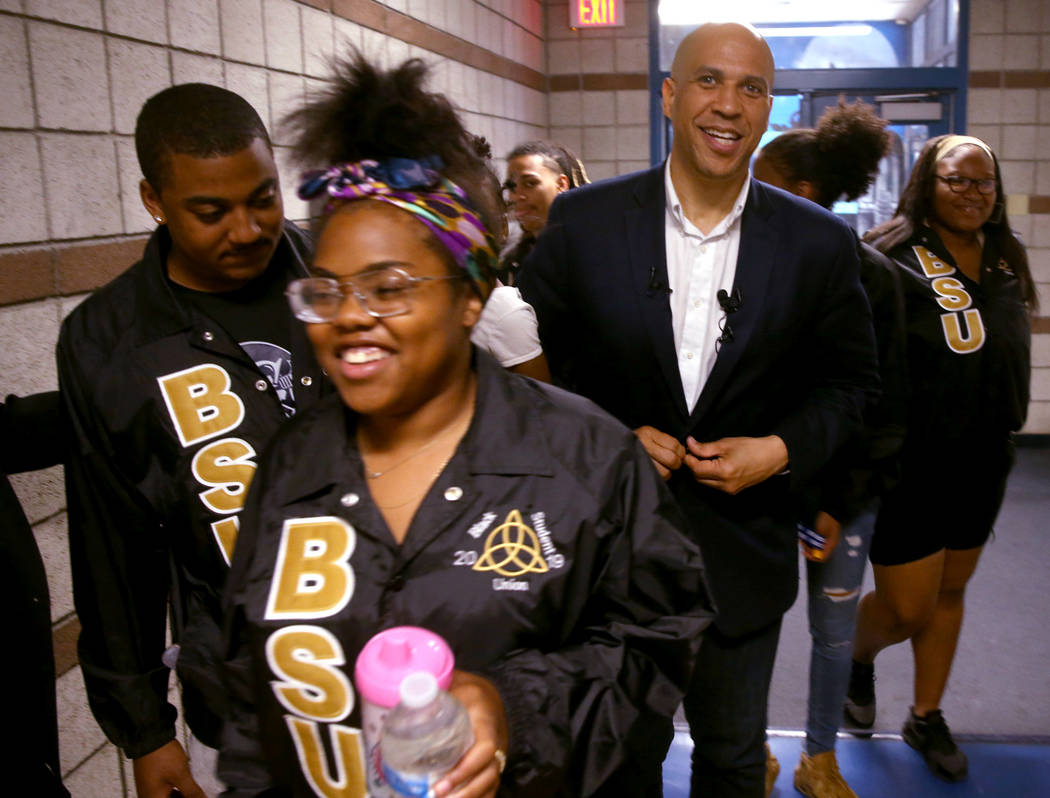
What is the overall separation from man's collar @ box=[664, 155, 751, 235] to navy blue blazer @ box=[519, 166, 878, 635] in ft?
0.05

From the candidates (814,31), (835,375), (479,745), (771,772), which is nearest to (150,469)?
(479,745)

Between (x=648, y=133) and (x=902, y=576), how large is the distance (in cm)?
456

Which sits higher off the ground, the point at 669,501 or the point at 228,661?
the point at 669,501

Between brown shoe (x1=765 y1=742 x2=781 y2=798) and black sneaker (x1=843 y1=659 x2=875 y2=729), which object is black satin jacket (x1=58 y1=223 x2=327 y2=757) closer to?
brown shoe (x1=765 y1=742 x2=781 y2=798)

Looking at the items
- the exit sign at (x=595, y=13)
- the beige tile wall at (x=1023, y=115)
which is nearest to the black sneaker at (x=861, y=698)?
the beige tile wall at (x=1023, y=115)

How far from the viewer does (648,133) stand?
6.26 metres

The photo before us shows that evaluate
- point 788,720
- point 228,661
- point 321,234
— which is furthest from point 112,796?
point 788,720

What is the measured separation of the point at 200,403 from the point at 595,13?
5411 mm

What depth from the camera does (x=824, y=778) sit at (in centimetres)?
222

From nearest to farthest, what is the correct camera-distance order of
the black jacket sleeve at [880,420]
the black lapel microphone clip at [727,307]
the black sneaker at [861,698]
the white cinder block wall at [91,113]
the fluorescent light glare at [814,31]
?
1. the black lapel microphone clip at [727,307]
2. the white cinder block wall at [91,113]
3. the black jacket sleeve at [880,420]
4. the black sneaker at [861,698]
5. the fluorescent light glare at [814,31]

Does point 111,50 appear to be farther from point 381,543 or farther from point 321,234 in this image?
point 381,543

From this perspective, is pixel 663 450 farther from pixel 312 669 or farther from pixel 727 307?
pixel 312 669

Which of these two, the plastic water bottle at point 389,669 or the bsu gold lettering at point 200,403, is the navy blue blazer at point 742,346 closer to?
the bsu gold lettering at point 200,403

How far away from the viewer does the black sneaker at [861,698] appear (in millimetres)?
2627
